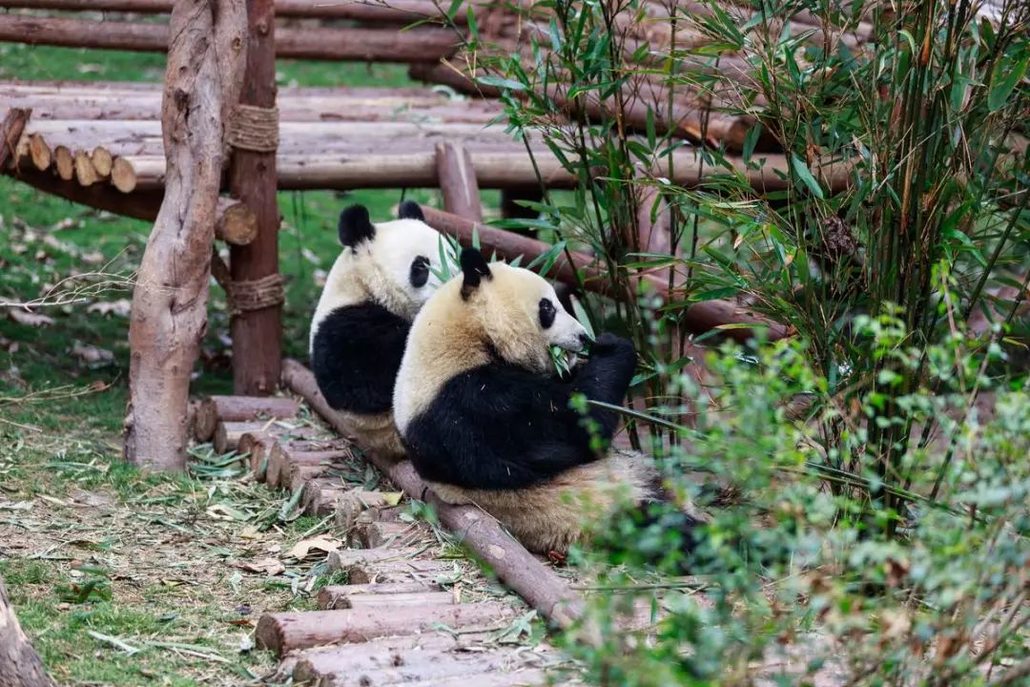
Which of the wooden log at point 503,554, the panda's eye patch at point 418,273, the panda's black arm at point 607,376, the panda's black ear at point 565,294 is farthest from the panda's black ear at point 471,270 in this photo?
the panda's black ear at point 565,294

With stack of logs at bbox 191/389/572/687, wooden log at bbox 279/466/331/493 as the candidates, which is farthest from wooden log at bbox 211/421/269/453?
stack of logs at bbox 191/389/572/687

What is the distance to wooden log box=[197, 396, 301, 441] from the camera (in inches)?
193

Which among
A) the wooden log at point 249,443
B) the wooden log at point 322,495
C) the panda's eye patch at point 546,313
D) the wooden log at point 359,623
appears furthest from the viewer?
the wooden log at point 249,443

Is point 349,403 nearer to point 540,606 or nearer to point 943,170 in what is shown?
point 540,606

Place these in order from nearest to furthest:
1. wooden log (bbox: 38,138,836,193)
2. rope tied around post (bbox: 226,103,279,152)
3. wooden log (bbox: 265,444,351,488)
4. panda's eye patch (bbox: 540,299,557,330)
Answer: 1. panda's eye patch (bbox: 540,299,557,330)
2. wooden log (bbox: 265,444,351,488)
3. rope tied around post (bbox: 226,103,279,152)
4. wooden log (bbox: 38,138,836,193)

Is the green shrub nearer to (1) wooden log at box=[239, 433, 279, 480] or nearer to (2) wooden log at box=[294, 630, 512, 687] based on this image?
(2) wooden log at box=[294, 630, 512, 687]

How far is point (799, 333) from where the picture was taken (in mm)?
3402

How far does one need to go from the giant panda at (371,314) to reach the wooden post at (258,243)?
0.88m

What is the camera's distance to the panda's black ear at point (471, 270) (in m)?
3.55

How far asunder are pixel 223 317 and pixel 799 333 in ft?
14.0

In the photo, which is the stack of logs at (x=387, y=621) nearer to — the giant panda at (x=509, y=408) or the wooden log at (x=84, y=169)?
the giant panda at (x=509, y=408)

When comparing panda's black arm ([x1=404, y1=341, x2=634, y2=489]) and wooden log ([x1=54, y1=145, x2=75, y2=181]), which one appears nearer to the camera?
panda's black arm ([x1=404, y1=341, x2=634, y2=489])

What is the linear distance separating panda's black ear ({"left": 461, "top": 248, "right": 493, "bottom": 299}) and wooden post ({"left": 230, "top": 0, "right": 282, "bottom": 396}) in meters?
1.80

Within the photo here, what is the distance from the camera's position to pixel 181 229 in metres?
4.27
